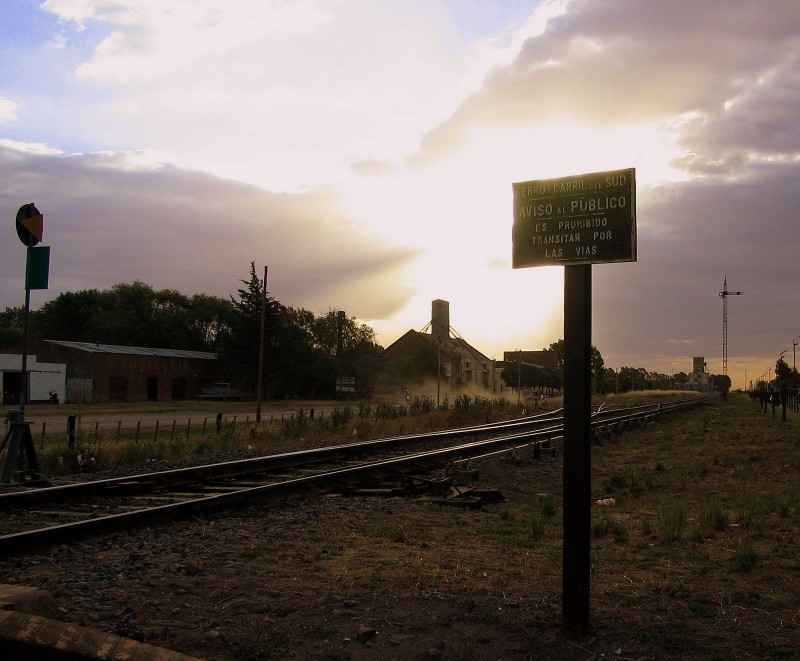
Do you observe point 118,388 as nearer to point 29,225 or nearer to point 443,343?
point 443,343

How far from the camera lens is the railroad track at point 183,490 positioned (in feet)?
26.8

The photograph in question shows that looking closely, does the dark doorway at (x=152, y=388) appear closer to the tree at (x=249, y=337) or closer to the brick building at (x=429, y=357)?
the tree at (x=249, y=337)

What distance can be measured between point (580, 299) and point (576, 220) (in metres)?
0.56

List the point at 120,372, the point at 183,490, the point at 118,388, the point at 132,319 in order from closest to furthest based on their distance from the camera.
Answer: the point at 183,490 → the point at 120,372 → the point at 118,388 → the point at 132,319

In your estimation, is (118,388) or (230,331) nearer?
(118,388)

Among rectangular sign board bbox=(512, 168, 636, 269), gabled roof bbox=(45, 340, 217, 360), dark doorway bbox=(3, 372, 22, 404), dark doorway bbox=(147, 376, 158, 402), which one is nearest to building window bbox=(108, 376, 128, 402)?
gabled roof bbox=(45, 340, 217, 360)

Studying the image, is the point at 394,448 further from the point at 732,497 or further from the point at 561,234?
the point at 561,234

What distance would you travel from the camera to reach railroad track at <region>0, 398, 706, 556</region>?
8.18 metres

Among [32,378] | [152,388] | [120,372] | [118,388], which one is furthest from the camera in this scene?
[152,388]

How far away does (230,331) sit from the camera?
83250mm

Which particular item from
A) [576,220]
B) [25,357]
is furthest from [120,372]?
[576,220]

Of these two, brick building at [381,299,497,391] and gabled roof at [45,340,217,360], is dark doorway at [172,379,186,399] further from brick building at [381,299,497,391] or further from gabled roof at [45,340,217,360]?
brick building at [381,299,497,391]

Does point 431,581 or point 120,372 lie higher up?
point 120,372

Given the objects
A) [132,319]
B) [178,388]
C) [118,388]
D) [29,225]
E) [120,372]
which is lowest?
[178,388]
